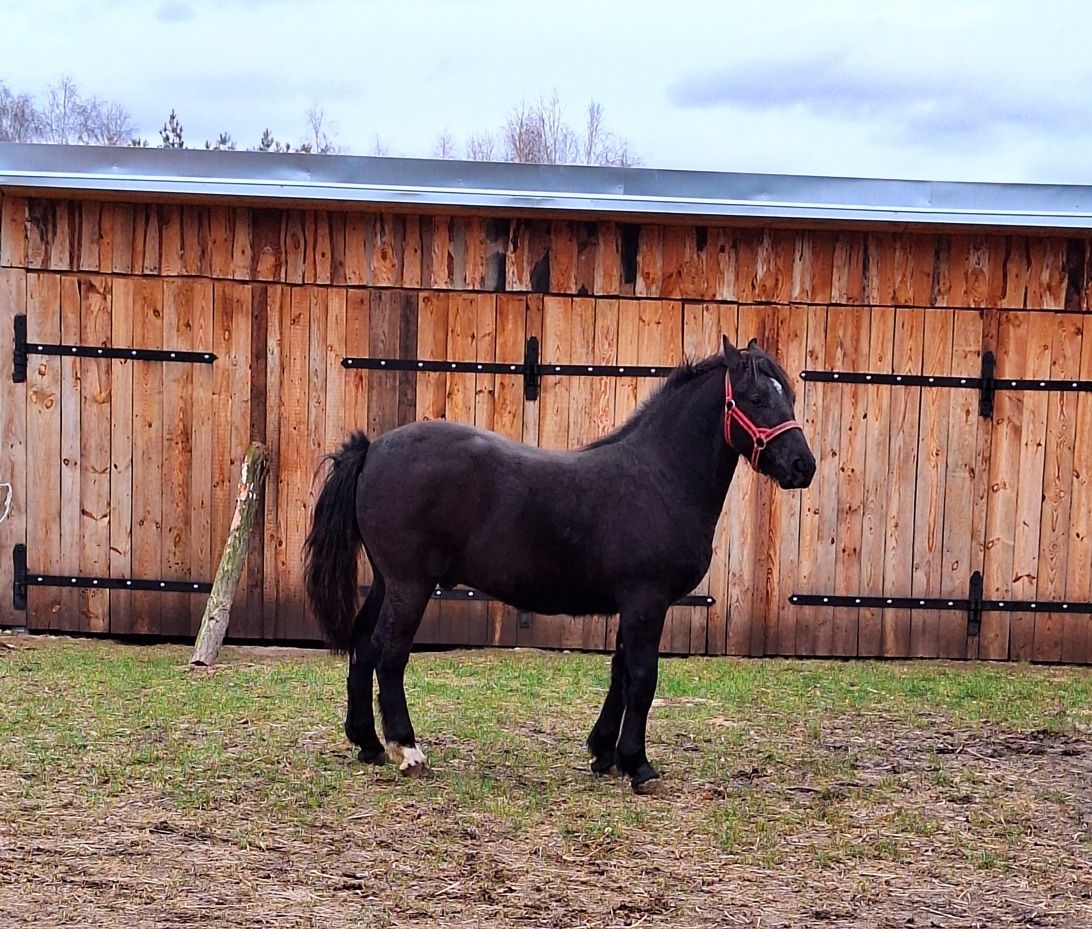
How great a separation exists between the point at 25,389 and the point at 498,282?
3196mm

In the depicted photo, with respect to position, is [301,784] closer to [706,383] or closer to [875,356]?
[706,383]

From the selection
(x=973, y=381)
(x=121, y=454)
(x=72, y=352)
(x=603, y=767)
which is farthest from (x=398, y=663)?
(x=973, y=381)

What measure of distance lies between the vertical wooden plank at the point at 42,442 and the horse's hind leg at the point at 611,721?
14.9ft

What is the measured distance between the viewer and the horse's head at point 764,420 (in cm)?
523

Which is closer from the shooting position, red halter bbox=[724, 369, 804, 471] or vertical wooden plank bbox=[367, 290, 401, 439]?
red halter bbox=[724, 369, 804, 471]

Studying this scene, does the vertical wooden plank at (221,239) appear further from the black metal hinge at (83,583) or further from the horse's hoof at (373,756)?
the horse's hoof at (373,756)

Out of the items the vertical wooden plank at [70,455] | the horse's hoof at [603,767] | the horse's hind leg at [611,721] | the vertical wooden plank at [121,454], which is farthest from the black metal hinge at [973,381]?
the vertical wooden plank at [70,455]

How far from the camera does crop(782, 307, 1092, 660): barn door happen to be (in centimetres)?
850

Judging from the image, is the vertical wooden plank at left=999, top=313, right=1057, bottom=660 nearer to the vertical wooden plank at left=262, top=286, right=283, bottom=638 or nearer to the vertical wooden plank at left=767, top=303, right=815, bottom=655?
the vertical wooden plank at left=767, top=303, right=815, bottom=655

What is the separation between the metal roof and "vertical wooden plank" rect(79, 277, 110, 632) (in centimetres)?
75

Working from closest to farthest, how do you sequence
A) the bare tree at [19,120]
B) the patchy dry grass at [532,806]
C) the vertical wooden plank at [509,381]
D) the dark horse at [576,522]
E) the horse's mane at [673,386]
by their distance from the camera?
the patchy dry grass at [532,806]
the dark horse at [576,522]
the horse's mane at [673,386]
the vertical wooden plank at [509,381]
the bare tree at [19,120]

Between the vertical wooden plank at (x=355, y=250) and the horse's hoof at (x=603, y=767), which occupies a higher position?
the vertical wooden plank at (x=355, y=250)

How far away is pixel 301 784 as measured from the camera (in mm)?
5230

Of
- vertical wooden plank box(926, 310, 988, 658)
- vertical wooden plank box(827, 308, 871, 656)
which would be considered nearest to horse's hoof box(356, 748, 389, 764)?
vertical wooden plank box(827, 308, 871, 656)
